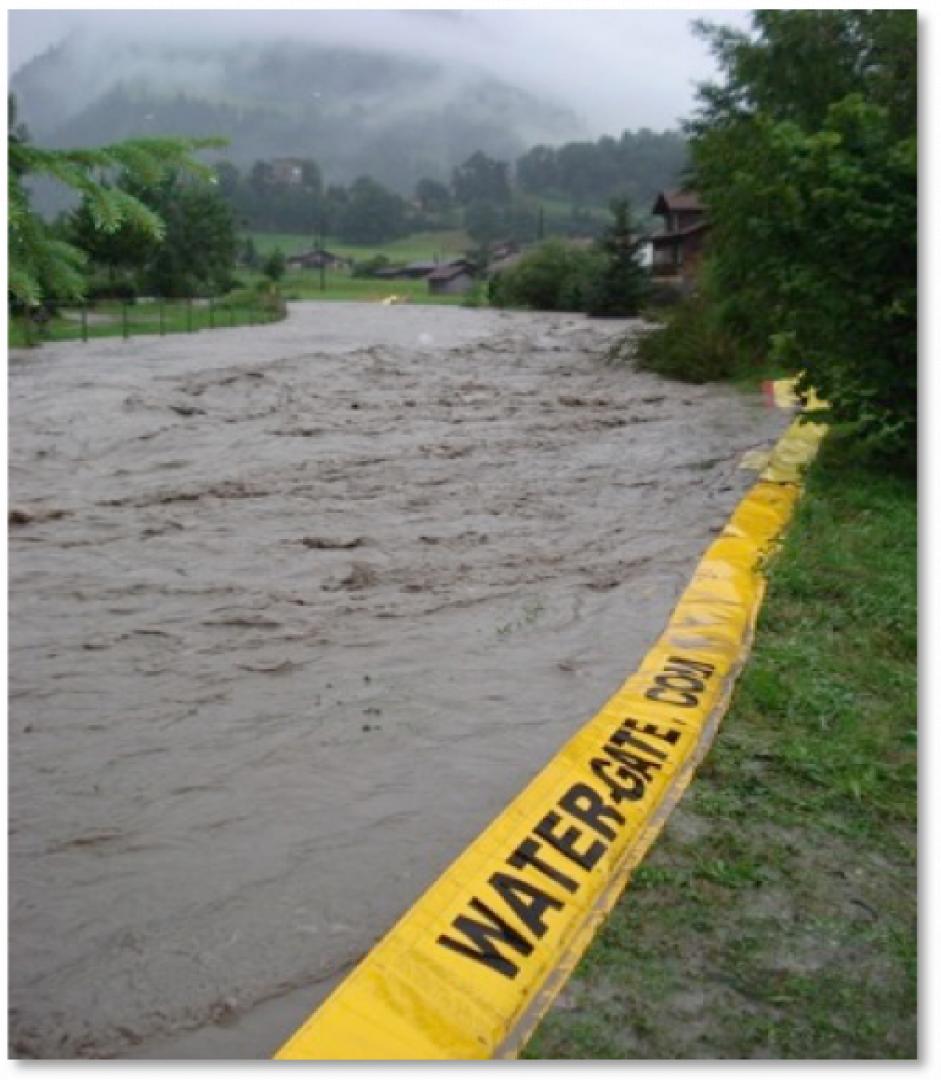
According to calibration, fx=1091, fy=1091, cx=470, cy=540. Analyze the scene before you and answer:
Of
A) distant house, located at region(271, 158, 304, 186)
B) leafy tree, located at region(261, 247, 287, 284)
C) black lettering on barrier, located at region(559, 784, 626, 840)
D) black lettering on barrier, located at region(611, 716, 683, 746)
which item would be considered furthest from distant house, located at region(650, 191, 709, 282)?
black lettering on barrier, located at region(559, 784, 626, 840)

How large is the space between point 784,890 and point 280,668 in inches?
122

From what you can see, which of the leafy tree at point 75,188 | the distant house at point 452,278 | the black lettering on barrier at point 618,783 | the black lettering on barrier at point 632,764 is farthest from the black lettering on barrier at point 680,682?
the distant house at point 452,278

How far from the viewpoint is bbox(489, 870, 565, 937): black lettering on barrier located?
10.5 feet

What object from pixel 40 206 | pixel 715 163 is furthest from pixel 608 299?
pixel 40 206

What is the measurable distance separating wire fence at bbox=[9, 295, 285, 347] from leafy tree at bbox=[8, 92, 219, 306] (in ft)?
71.0

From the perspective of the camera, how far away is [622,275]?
44906mm

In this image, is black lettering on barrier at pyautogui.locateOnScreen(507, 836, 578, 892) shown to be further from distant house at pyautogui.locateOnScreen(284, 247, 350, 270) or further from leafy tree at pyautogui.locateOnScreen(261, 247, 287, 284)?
distant house at pyautogui.locateOnScreen(284, 247, 350, 270)

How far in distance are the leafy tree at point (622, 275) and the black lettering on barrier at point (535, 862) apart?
4229 centimetres

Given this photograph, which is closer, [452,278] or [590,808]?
[590,808]

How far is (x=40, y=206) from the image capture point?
3170mm

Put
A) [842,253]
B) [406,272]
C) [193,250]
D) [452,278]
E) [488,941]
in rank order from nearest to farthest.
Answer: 1. [488,941]
2. [842,253]
3. [193,250]
4. [452,278]
5. [406,272]

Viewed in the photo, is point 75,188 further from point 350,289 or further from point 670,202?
point 350,289

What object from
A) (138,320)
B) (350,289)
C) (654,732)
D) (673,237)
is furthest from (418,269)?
(654,732)

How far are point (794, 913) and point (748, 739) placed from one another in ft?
4.09
